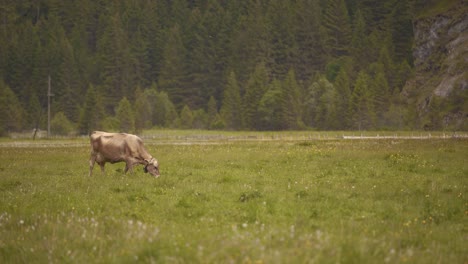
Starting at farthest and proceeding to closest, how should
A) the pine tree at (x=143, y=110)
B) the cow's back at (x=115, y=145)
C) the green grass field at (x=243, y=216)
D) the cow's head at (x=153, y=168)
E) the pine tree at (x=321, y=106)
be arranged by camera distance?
the pine tree at (x=143, y=110)
the pine tree at (x=321, y=106)
the cow's back at (x=115, y=145)
the cow's head at (x=153, y=168)
the green grass field at (x=243, y=216)

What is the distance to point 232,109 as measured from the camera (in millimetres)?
135625

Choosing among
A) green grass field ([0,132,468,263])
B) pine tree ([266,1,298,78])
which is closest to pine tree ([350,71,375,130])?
pine tree ([266,1,298,78])

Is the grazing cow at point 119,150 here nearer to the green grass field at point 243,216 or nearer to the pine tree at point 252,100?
the green grass field at point 243,216

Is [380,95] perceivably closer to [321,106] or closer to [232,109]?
[321,106]

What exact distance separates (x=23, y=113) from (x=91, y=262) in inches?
5251

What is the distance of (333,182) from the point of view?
21.5m

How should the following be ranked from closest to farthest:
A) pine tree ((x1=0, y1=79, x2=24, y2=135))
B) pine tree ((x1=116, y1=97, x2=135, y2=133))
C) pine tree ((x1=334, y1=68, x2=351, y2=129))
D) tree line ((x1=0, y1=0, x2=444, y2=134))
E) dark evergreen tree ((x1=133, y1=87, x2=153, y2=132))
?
pine tree ((x1=0, y1=79, x2=24, y2=135))
pine tree ((x1=116, y1=97, x2=135, y2=133))
pine tree ((x1=334, y1=68, x2=351, y2=129))
tree line ((x1=0, y1=0, x2=444, y2=134))
dark evergreen tree ((x1=133, y1=87, x2=153, y2=132))

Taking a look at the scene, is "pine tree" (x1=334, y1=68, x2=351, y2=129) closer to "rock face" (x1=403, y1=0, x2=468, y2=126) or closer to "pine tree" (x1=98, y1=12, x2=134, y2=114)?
"rock face" (x1=403, y1=0, x2=468, y2=126)

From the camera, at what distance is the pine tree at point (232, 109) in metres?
133

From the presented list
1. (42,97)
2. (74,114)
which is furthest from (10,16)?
(74,114)

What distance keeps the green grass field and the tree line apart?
89766 mm

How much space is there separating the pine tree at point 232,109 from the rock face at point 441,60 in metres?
41.3

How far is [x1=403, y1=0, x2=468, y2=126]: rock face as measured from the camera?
104250mm

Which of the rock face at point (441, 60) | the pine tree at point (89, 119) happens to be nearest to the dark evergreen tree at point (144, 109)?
the pine tree at point (89, 119)
